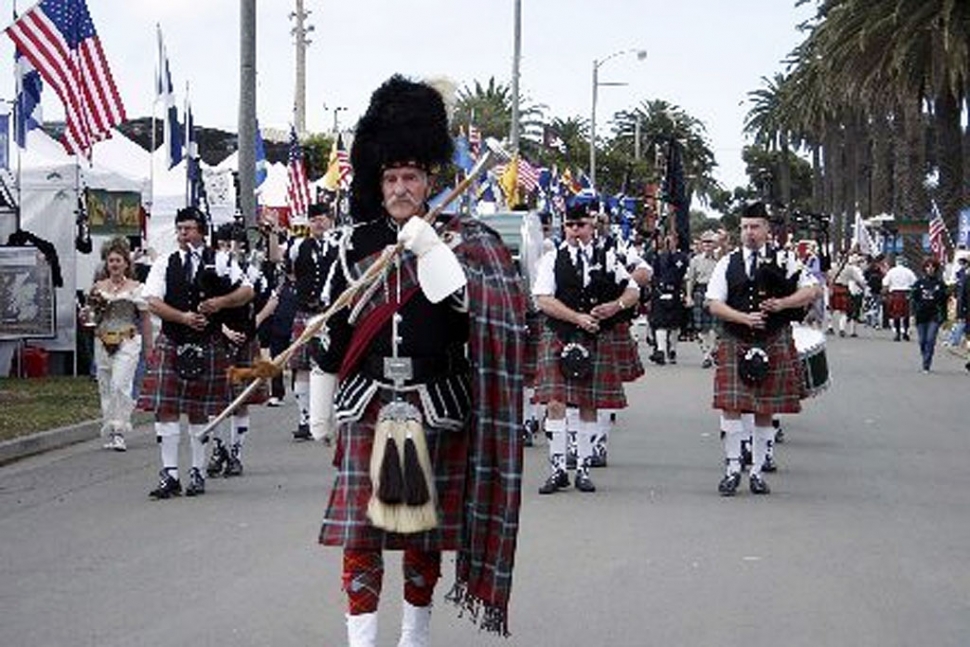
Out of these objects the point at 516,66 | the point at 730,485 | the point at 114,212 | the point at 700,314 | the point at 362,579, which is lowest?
the point at 730,485

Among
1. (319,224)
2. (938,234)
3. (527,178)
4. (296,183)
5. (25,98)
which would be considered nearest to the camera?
(319,224)

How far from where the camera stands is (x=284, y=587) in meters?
7.84

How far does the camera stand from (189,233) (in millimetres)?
10859

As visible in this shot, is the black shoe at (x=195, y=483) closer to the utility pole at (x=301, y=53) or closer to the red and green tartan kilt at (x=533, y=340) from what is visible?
the red and green tartan kilt at (x=533, y=340)

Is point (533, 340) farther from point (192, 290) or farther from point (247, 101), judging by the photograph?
point (247, 101)

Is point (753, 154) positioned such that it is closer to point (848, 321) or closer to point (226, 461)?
point (848, 321)

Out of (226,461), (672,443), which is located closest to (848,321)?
(672,443)

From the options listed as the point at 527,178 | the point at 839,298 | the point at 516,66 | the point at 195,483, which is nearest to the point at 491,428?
the point at 195,483

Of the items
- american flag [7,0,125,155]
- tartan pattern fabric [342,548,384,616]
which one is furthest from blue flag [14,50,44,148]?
tartan pattern fabric [342,548,384,616]

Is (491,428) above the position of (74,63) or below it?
below

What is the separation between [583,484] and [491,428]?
5683 mm

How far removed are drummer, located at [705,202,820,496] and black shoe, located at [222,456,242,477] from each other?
134 inches

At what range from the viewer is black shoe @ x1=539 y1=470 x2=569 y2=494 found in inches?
438

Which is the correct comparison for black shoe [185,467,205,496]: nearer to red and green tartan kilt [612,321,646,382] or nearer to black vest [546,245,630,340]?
black vest [546,245,630,340]
